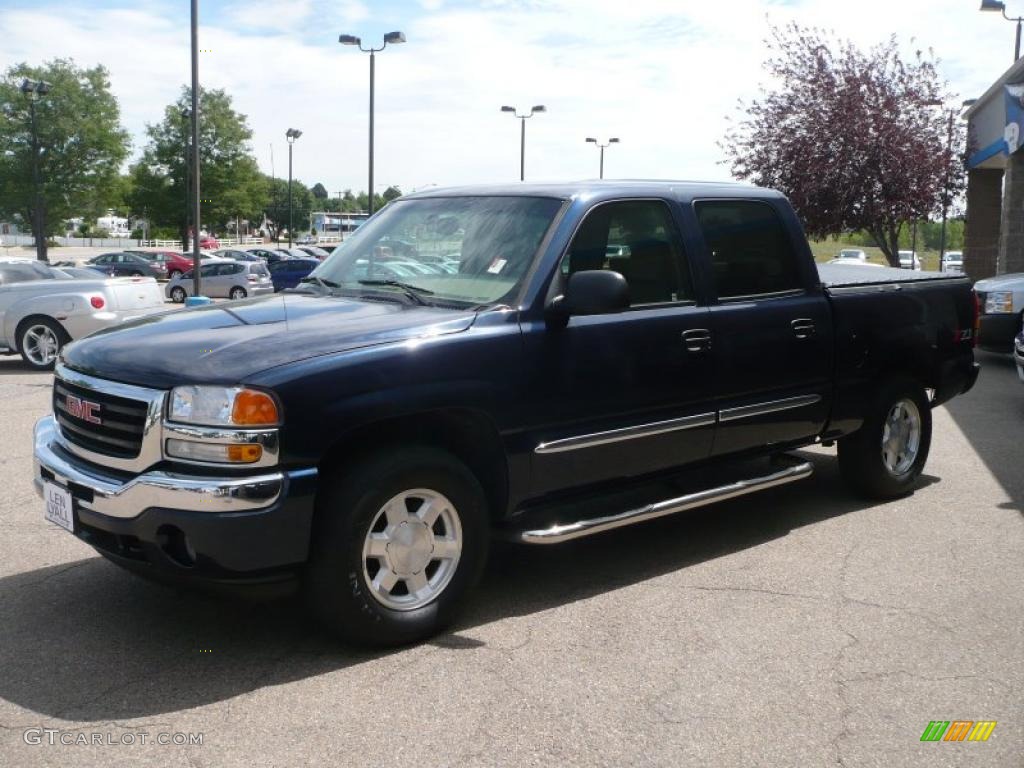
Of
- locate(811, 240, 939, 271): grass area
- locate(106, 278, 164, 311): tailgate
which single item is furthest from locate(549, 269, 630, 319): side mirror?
locate(811, 240, 939, 271): grass area

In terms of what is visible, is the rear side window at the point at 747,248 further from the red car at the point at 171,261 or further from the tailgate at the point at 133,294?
the red car at the point at 171,261

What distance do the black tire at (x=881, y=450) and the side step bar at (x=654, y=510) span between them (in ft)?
2.54

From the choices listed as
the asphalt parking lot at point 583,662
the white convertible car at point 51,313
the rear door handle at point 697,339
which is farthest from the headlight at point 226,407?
the white convertible car at point 51,313

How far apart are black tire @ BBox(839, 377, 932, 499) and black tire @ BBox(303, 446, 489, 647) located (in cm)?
309

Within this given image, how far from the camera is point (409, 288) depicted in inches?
198

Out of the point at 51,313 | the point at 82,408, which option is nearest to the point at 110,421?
the point at 82,408

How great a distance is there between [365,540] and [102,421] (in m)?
1.12

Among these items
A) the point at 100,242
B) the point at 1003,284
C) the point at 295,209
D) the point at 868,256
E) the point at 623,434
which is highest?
the point at 295,209

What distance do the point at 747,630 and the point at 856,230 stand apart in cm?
2517

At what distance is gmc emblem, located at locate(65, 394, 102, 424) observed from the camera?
14.0 ft

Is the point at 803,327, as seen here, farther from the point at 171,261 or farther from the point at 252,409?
the point at 171,261

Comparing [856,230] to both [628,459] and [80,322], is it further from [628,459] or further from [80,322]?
[628,459]

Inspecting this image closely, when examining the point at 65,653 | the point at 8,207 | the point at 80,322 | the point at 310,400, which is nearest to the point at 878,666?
the point at 310,400

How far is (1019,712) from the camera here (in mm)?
3861
